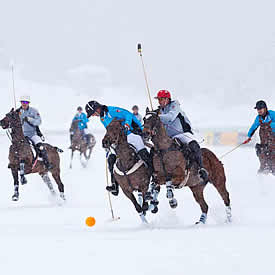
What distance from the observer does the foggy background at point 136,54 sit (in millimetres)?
72000

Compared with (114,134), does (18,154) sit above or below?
above

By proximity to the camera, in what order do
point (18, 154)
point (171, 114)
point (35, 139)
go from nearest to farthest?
point (171, 114)
point (18, 154)
point (35, 139)

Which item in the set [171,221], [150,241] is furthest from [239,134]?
[150,241]

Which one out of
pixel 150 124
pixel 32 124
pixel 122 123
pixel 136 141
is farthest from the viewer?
pixel 32 124

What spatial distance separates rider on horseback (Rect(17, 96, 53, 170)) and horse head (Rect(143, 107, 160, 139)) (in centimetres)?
475

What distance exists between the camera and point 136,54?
113 metres

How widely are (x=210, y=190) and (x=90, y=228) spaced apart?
6511 mm

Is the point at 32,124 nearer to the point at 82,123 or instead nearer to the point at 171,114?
the point at 171,114

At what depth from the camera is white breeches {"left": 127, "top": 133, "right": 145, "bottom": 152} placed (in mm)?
8406

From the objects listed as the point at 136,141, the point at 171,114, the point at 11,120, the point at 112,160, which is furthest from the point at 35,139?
the point at 171,114

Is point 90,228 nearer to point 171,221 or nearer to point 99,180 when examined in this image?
point 171,221

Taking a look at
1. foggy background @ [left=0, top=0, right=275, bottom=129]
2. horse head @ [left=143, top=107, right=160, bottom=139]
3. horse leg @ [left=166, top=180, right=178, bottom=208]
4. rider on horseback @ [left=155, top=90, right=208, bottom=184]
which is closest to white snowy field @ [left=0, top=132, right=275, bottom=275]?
horse leg @ [left=166, top=180, right=178, bottom=208]

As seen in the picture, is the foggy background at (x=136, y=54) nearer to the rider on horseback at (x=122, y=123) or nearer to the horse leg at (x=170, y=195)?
the rider on horseback at (x=122, y=123)

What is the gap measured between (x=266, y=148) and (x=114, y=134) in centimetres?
570
